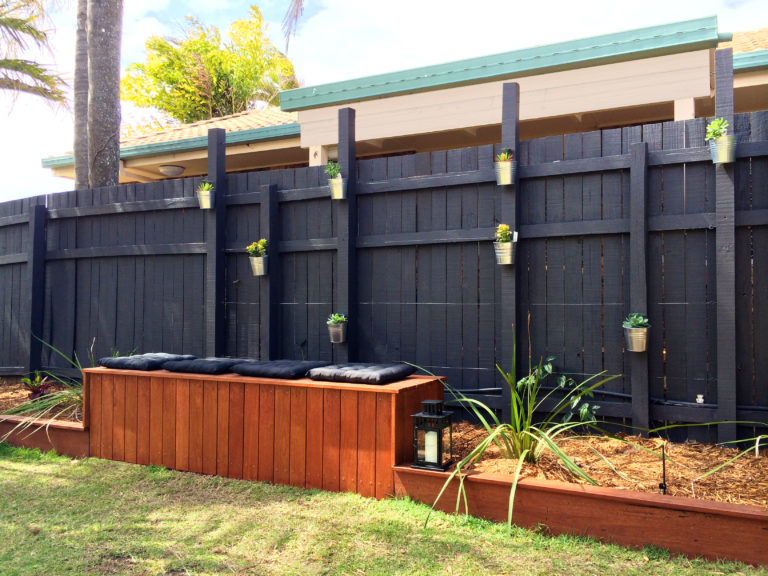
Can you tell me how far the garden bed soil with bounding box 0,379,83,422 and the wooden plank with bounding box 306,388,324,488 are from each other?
245 cm

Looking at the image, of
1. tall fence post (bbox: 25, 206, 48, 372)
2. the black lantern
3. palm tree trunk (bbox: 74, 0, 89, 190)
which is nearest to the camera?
the black lantern

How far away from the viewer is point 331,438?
11.9 feet

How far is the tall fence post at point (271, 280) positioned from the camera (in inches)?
196

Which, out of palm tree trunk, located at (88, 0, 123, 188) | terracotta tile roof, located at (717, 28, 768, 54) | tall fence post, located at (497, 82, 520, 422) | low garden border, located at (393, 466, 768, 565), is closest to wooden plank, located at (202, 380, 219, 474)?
low garden border, located at (393, 466, 768, 565)

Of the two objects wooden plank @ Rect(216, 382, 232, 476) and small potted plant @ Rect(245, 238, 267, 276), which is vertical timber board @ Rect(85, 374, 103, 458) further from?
small potted plant @ Rect(245, 238, 267, 276)

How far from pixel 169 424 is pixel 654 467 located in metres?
3.23

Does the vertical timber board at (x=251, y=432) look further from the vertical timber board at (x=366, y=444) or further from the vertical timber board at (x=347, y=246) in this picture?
the vertical timber board at (x=347, y=246)

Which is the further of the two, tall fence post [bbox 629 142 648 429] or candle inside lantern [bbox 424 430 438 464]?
tall fence post [bbox 629 142 648 429]

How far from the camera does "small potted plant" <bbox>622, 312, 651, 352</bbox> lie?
3.64 m

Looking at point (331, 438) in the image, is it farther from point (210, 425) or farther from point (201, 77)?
point (201, 77)

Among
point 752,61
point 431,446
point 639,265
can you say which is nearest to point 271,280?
point 431,446

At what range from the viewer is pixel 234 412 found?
3.97 metres

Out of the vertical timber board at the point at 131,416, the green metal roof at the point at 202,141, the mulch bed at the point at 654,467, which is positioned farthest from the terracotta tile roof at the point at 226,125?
the mulch bed at the point at 654,467

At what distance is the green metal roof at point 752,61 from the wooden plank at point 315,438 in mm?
5117
